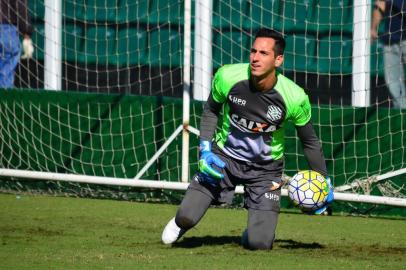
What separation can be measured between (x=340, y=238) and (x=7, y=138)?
467 centimetres

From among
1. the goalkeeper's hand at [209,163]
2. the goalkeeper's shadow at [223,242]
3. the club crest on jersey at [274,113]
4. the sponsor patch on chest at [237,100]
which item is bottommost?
the goalkeeper's shadow at [223,242]

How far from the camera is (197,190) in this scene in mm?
7996

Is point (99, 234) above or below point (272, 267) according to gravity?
Result: below

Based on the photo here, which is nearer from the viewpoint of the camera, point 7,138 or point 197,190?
point 197,190

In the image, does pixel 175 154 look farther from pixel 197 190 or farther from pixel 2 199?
pixel 197 190

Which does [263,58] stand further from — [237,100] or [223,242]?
[223,242]

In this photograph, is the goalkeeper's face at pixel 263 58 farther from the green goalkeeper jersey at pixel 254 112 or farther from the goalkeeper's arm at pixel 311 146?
the goalkeeper's arm at pixel 311 146

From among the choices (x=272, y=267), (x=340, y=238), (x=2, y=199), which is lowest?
(x=2, y=199)

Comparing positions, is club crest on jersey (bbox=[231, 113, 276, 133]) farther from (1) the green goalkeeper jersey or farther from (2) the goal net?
(2) the goal net

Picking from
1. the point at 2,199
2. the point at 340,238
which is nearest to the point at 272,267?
the point at 340,238

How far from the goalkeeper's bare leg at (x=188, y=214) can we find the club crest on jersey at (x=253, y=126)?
60cm

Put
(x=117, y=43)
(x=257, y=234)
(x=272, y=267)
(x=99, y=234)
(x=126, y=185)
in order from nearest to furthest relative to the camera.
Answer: (x=272, y=267) → (x=257, y=234) → (x=99, y=234) → (x=126, y=185) → (x=117, y=43)

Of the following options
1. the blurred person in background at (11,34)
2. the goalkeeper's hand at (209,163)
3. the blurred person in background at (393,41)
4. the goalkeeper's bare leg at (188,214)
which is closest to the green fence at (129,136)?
the blurred person in background at (393,41)

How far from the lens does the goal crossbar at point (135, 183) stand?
980 centimetres
